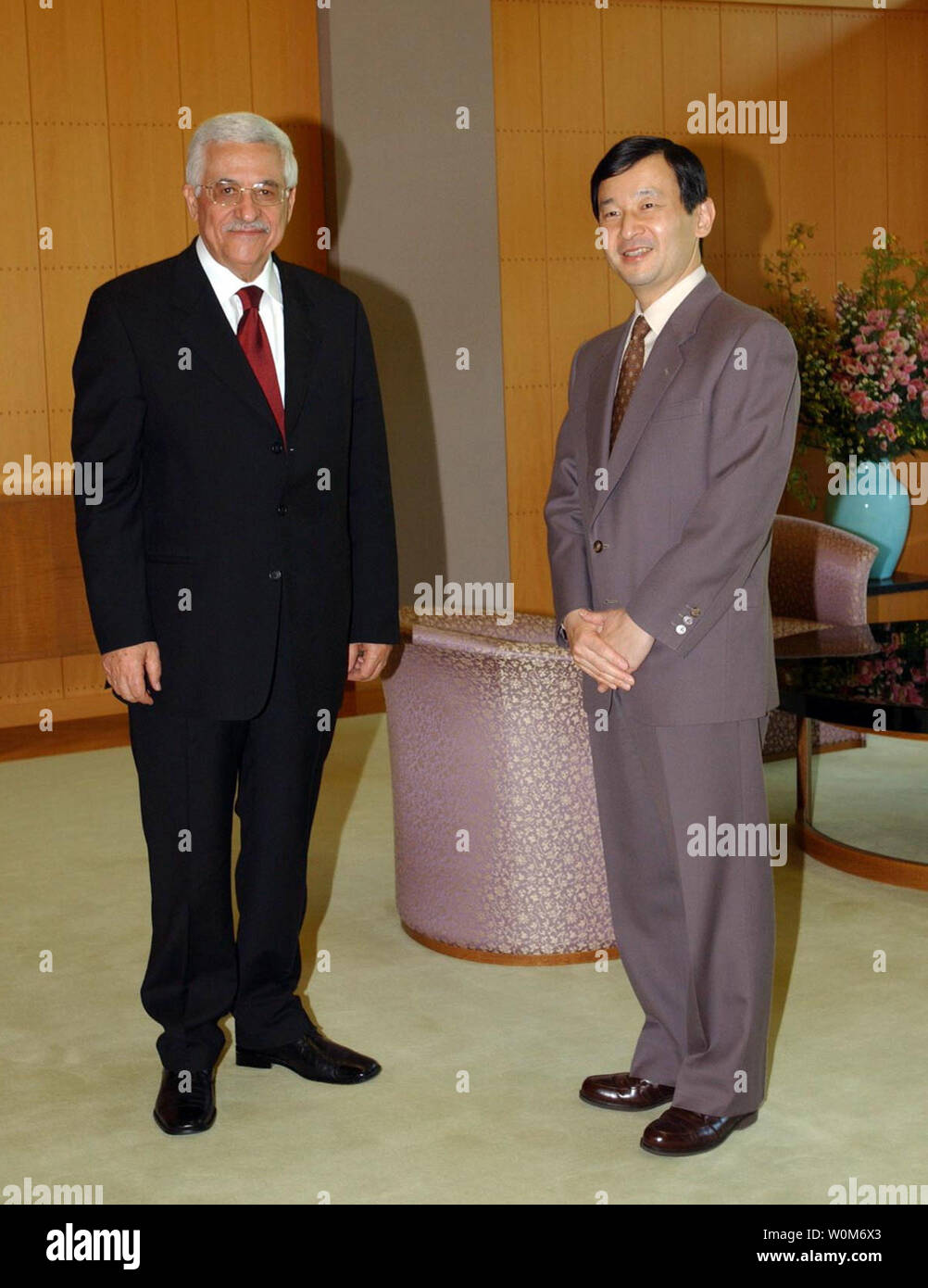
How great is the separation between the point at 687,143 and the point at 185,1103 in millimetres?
7035

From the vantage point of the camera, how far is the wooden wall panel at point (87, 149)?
7.16 meters

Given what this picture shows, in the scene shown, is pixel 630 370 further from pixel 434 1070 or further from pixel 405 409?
pixel 405 409

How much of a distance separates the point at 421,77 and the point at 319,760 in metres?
5.41

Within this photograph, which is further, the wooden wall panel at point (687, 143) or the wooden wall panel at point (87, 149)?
the wooden wall panel at point (687, 143)

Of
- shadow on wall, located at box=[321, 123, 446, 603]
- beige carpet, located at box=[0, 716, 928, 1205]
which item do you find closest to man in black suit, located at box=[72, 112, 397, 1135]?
beige carpet, located at box=[0, 716, 928, 1205]

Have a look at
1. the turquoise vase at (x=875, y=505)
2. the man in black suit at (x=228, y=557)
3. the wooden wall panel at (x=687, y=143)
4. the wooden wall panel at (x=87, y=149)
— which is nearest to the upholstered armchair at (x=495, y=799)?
the man in black suit at (x=228, y=557)

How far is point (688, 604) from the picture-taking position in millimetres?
2752

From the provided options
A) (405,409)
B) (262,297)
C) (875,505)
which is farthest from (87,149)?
(262,297)

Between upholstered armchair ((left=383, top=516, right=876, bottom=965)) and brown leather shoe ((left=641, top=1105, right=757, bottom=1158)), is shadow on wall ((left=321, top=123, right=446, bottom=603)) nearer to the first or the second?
upholstered armchair ((left=383, top=516, right=876, bottom=965))

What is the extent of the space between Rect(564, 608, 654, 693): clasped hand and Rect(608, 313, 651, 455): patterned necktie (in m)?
0.33

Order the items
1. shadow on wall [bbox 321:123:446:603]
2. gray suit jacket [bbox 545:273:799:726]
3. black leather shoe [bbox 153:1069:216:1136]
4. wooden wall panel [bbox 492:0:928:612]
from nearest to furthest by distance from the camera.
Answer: gray suit jacket [bbox 545:273:799:726] → black leather shoe [bbox 153:1069:216:1136] → shadow on wall [bbox 321:123:446:603] → wooden wall panel [bbox 492:0:928:612]

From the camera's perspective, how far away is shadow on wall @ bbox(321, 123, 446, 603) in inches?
303

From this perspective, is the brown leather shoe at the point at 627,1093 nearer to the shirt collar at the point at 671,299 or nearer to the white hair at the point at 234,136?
the shirt collar at the point at 671,299

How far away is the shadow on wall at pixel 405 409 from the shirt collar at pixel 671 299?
483cm
